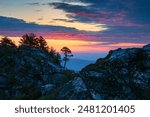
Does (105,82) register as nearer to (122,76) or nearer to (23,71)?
(122,76)

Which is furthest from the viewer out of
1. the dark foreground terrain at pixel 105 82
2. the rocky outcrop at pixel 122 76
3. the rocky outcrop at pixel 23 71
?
the rocky outcrop at pixel 23 71

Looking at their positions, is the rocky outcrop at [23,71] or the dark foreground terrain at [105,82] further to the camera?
the rocky outcrop at [23,71]

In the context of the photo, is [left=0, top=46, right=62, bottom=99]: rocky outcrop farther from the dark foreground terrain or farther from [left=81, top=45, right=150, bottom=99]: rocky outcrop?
[left=81, top=45, right=150, bottom=99]: rocky outcrop

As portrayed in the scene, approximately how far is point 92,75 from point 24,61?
1800 centimetres

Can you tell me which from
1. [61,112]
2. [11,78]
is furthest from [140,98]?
[11,78]

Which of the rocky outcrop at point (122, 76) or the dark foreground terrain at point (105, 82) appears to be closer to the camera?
the dark foreground terrain at point (105, 82)

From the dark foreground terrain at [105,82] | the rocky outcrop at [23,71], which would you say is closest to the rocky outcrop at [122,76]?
the dark foreground terrain at [105,82]

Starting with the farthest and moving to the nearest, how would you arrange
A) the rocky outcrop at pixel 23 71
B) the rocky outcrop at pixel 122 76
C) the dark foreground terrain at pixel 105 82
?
the rocky outcrop at pixel 23 71, the rocky outcrop at pixel 122 76, the dark foreground terrain at pixel 105 82

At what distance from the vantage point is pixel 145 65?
1165 inches

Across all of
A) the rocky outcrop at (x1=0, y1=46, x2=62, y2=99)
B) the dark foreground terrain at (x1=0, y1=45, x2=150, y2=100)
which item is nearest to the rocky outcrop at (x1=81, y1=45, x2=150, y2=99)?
the dark foreground terrain at (x1=0, y1=45, x2=150, y2=100)

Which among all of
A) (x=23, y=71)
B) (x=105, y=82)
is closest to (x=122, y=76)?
(x=105, y=82)

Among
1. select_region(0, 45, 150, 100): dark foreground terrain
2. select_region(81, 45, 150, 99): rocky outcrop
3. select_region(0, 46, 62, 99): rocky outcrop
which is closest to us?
select_region(0, 45, 150, 100): dark foreground terrain

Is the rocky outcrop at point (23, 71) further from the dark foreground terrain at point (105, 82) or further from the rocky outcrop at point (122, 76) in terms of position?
the rocky outcrop at point (122, 76)

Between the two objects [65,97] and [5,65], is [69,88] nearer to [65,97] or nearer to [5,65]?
[65,97]
